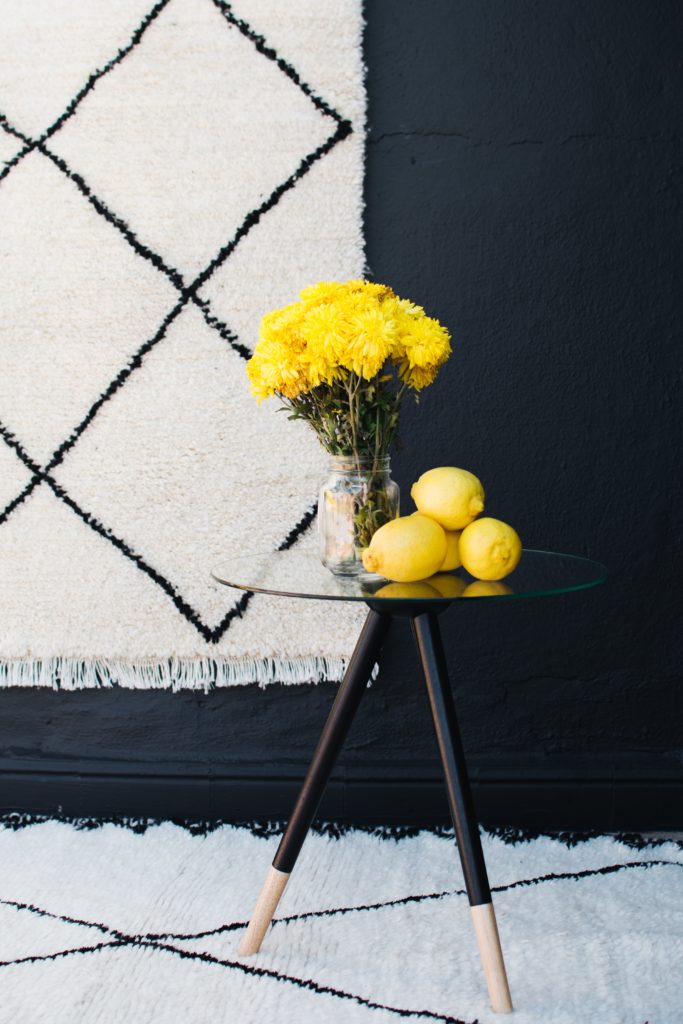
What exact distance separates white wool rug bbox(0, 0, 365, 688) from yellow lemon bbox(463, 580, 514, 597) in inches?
20.8

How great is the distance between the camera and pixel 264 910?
1111 mm

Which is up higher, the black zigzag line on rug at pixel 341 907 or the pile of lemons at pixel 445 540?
the pile of lemons at pixel 445 540

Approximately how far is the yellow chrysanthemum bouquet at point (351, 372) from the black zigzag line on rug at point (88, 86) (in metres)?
Result: 0.76

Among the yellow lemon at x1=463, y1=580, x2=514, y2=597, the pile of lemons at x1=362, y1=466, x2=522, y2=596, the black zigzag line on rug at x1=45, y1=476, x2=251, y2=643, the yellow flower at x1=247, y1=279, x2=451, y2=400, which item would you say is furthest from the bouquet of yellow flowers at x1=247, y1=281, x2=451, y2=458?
the black zigzag line on rug at x1=45, y1=476, x2=251, y2=643

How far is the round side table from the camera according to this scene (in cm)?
95

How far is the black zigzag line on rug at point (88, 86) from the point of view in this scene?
4.88 ft

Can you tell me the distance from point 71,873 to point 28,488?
25.8 inches

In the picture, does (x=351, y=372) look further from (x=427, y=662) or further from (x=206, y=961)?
(x=206, y=961)

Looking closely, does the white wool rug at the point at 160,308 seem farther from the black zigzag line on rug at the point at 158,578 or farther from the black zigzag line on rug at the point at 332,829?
the black zigzag line on rug at the point at 332,829

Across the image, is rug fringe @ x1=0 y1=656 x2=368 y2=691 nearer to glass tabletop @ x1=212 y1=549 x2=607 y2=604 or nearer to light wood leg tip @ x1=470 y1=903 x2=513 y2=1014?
glass tabletop @ x1=212 y1=549 x2=607 y2=604

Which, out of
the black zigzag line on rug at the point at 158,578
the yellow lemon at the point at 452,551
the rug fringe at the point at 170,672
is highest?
the yellow lemon at the point at 452,551

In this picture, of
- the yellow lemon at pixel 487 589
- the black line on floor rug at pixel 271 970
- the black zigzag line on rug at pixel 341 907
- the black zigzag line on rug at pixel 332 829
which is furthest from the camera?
the black zigzag line on rug at pixel 332 829

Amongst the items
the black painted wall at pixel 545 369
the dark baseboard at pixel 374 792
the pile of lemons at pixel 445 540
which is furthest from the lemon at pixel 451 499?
the dark baseboard at pixel 374 792

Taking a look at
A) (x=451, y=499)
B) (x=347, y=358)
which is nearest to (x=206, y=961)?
(x=451, y=499)
